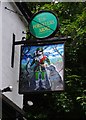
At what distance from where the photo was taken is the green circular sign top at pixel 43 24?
9.55m

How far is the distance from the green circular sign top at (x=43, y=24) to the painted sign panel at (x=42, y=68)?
0.49 metres

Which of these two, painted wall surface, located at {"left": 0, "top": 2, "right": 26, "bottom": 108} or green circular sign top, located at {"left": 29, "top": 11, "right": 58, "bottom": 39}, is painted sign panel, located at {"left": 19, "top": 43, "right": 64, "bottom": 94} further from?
painted wall surface, located at {"left": 0, "top": 2, "right": 26, "bottom": 108}

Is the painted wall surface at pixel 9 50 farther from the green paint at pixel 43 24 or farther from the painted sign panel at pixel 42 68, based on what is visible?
the green paint at pixel 43 24

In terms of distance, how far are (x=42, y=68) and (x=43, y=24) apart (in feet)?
4.37

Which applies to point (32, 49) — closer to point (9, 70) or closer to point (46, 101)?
point (9, 70)

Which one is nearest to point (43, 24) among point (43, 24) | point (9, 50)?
point (43, 24)

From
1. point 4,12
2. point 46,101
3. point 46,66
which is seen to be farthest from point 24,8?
point 46,101

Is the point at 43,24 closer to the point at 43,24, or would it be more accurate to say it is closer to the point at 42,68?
the point at 43,24

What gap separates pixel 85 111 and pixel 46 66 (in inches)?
251

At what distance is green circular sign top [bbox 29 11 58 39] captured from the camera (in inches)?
376

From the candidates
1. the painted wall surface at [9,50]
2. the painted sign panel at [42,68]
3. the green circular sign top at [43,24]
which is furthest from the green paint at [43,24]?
the painted wall surface at [9,50]

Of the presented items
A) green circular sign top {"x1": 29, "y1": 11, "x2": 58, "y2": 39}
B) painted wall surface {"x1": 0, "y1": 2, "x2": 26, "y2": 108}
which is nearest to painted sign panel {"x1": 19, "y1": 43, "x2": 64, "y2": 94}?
green circular sign top {"x1": 29, "y1": 11, "x2": 58, "y2": 39}

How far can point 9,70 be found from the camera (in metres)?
10.1

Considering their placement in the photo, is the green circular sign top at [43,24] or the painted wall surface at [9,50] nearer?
the green circular sign top at [43,24]
